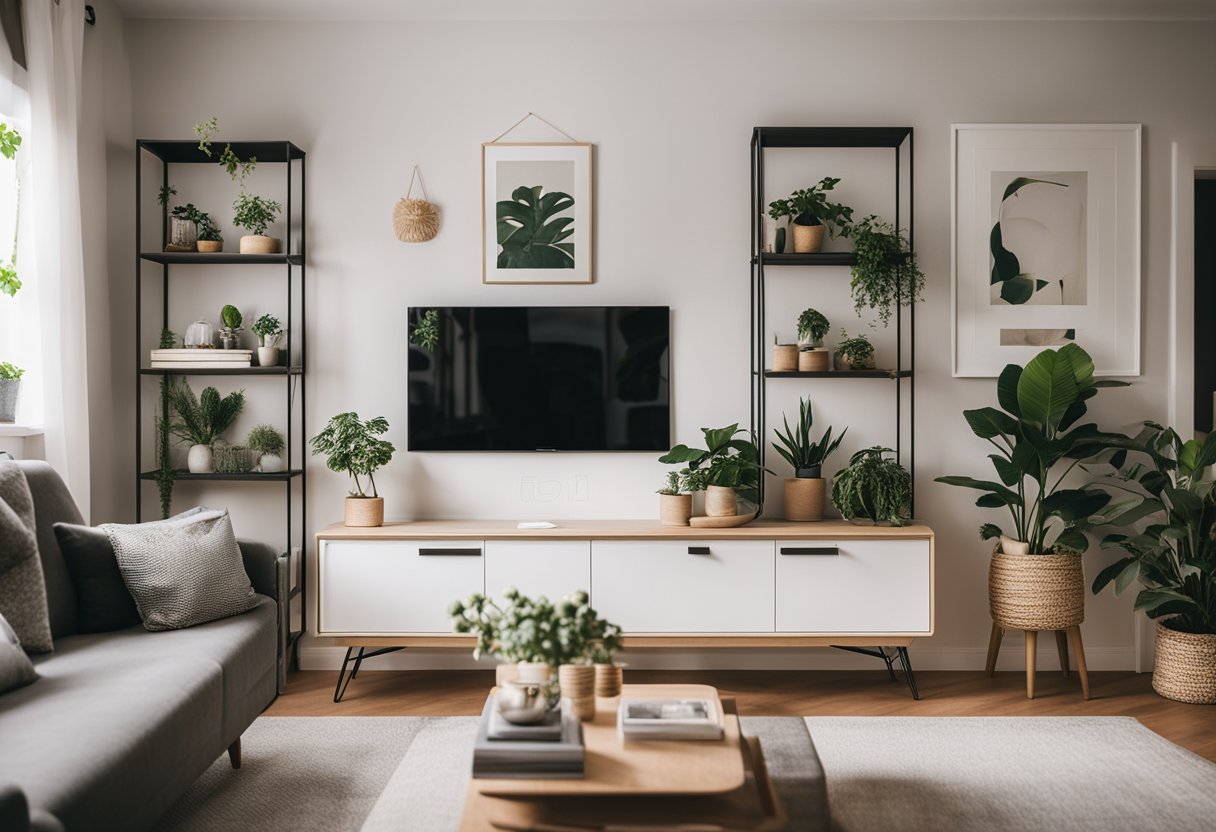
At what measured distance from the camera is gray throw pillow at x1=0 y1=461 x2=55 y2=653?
7.17 feet

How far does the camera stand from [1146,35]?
377 centimetres

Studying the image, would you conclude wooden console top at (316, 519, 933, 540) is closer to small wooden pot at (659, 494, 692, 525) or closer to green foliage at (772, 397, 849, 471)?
small wooden pot at (659, 494, 692, 525)

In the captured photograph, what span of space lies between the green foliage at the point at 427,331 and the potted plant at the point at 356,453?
39 centimetres

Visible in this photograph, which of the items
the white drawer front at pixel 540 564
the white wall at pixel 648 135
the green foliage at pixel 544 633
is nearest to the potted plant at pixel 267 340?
the white wall at pixel 648 135

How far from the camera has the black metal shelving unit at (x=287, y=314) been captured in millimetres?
3590

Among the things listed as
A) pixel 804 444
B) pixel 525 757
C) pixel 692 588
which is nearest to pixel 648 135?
pixel 804 444

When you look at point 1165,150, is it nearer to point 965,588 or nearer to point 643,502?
point 965,588

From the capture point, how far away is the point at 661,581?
3375 millimetres

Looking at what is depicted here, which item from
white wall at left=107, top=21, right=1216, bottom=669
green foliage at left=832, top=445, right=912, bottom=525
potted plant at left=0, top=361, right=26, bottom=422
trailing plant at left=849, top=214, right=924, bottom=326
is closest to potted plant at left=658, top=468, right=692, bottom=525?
white wall at left=107, top=21, right=1216, bottom=669

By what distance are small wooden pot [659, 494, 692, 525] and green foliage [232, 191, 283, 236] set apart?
207 centimetres

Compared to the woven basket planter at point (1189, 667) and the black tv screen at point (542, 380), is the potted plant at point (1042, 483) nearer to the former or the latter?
the woven basket planter at point (1189, 667)

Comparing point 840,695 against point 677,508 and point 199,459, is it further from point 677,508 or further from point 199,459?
point 199,459

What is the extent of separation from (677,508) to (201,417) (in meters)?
2.06

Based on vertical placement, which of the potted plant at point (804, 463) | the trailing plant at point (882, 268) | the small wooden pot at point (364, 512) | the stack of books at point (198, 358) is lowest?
the small wooden pot at point (364, 512)
